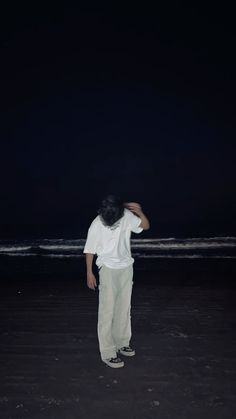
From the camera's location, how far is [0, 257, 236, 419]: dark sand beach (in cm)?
344

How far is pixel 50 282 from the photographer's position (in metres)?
8.61

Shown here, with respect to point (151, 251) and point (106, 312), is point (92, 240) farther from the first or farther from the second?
point (151, 251)

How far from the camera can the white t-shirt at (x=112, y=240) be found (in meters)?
4.16

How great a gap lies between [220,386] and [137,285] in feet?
14.4

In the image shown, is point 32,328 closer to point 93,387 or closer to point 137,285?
point 93,387

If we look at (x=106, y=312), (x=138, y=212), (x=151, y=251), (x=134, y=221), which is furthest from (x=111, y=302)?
(x=151, y=251)

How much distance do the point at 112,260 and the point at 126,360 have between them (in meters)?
1.11

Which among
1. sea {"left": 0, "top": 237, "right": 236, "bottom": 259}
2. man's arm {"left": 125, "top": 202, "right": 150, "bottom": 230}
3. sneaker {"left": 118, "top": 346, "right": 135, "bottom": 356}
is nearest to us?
man's arm {"left": 125, "top": 202, "right": 150, "bottom": 230}

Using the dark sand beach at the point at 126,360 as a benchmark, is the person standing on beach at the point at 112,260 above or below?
above

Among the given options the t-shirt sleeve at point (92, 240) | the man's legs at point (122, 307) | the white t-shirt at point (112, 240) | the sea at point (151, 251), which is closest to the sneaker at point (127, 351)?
the man's legs at point (122, 307)

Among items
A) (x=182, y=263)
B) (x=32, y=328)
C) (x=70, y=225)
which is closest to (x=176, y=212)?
(x=70, y=225)

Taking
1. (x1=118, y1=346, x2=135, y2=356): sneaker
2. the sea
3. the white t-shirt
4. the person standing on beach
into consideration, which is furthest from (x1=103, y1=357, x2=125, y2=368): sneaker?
the sea

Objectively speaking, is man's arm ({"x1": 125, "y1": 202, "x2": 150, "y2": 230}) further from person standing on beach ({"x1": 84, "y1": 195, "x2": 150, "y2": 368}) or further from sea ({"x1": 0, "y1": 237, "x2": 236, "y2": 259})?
sea ({"x1": 0, "y1": 237, "x2": 236, "y2": 259})

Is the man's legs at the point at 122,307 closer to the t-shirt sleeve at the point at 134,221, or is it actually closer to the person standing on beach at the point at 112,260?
the person standing on beach at the point at 112,260
